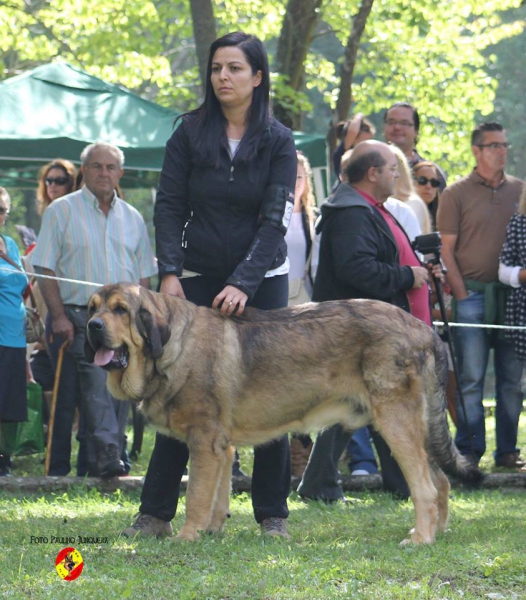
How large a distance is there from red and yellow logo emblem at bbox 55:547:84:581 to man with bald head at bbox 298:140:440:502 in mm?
2577

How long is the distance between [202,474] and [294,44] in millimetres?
10252

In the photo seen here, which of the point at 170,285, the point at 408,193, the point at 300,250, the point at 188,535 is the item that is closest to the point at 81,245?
the point at 300,250

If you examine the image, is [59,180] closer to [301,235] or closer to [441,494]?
[301,235]

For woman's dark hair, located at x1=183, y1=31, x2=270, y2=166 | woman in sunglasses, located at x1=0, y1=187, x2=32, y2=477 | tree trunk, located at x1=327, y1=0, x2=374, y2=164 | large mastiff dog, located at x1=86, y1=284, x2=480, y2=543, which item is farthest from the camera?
tree trunk, located at x1=327, y1=0, x2=374, y2=164

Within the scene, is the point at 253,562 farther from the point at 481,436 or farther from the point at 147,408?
the point at 481,436

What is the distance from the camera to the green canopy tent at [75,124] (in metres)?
10.8

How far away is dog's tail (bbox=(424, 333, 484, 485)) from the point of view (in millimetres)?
6008

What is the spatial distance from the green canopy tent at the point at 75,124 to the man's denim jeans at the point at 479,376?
11.8ft

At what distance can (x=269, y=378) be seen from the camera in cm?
571

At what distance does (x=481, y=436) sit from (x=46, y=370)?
164 inches

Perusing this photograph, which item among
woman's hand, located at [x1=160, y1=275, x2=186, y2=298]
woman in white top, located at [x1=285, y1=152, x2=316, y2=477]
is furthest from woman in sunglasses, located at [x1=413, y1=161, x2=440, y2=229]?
woman's hand, located at [x1=160, y1=275, x2=186, y2=298]

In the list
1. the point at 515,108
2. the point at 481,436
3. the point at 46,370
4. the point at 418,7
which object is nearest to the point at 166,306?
the point at 481,436

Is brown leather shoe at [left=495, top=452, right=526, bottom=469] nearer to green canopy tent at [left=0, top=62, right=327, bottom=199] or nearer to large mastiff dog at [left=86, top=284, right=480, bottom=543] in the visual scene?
large mastiff dog at [left=86, top=284, right=480, bottom=543]

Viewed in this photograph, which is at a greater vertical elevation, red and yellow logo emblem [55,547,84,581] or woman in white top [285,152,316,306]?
woman in white top [285,152,316,306]
